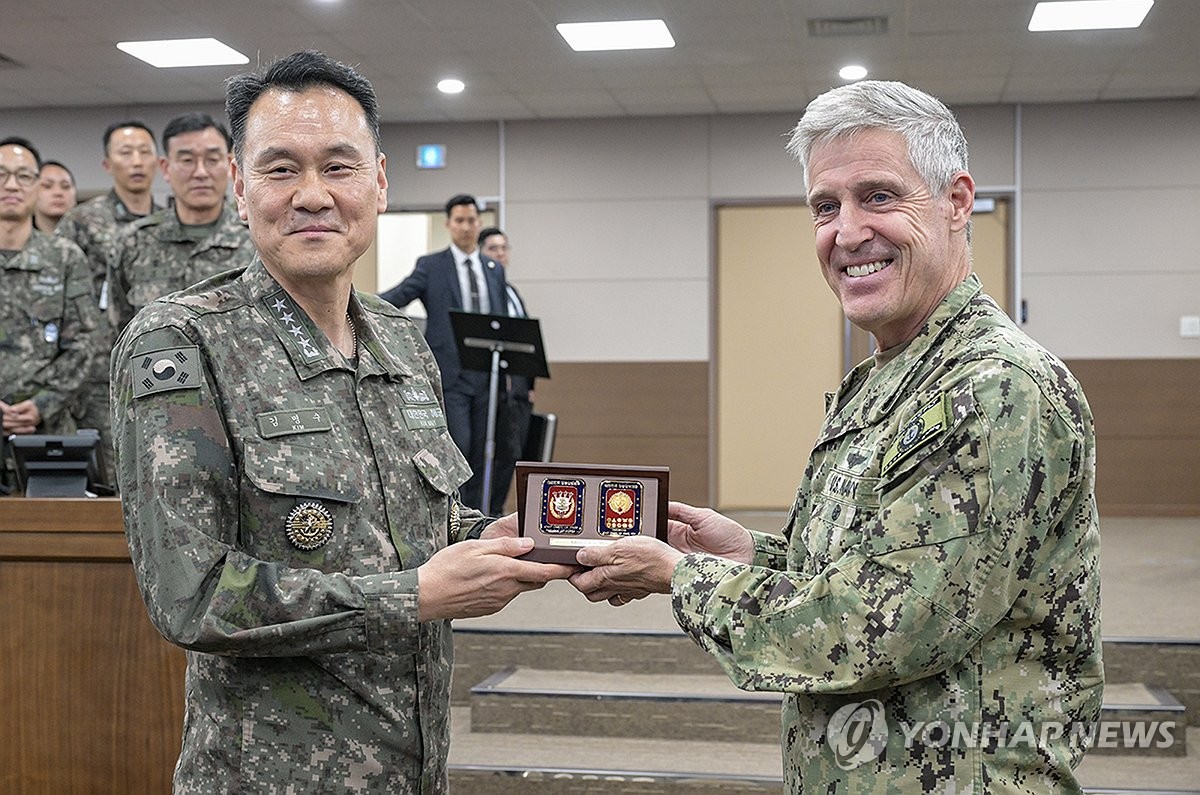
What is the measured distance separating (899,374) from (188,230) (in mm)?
2969

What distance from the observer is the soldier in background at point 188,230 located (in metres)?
3.73

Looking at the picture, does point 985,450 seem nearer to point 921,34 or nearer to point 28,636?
point 28,636

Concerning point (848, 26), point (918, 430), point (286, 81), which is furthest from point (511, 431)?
point (918, 430)

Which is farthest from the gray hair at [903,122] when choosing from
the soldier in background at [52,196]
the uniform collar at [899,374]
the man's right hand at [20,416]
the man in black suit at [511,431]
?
the soldier in background at [52,196]

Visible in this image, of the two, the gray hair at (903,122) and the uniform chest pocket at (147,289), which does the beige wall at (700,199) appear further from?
the gray hair at (903,122)

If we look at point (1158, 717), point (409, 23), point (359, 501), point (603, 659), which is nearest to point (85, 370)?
point (603, 659)

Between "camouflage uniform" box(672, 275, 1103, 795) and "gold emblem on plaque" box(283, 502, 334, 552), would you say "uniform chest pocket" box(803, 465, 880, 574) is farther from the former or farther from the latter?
"gold emblem on plaque" box(283, 502, 334, 552)

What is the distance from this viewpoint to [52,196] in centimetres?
609

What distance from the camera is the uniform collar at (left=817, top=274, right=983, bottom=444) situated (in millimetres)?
1365

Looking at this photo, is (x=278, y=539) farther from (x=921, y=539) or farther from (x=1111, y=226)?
(x=1111, y=226)

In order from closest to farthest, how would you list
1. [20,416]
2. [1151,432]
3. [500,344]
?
[20,416] < [500,344] < [1151,432]

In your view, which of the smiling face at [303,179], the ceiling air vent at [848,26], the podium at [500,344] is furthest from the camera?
the ceiling air vent at [848,26]

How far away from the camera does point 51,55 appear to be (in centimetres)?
715

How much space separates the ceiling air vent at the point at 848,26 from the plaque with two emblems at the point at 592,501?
5106mm
